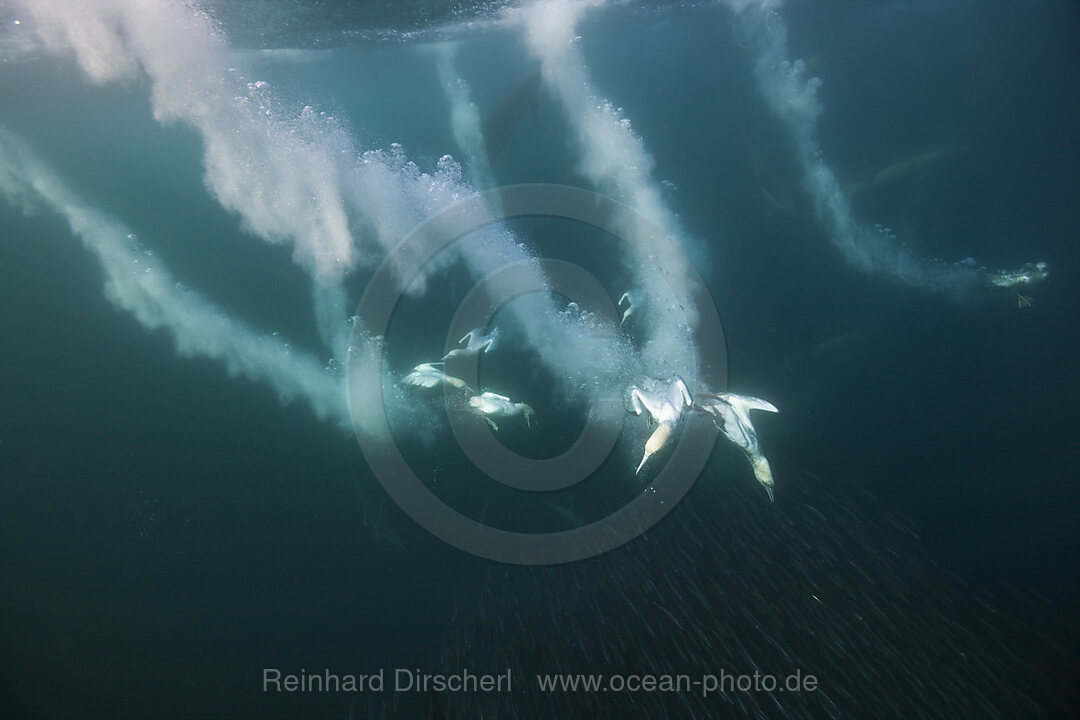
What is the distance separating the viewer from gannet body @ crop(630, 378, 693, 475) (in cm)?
456

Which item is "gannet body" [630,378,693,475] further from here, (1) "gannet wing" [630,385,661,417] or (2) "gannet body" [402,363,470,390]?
(2) "gannet body" [402,363,470,390]

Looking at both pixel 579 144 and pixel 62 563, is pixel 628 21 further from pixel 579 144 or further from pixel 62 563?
pixel 62 563

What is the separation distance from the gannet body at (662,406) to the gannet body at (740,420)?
12.7 inches

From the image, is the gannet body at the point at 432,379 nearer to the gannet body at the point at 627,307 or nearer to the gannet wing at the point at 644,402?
the gannet wing at the point at 644,402

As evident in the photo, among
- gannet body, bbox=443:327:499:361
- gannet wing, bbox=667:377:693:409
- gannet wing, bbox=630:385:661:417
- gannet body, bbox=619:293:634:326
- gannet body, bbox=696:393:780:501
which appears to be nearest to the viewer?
gannet body, bbox=696:393:780:501

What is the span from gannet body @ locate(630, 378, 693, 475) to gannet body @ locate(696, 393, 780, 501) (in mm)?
322

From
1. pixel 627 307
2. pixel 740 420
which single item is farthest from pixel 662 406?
pixel 627 307

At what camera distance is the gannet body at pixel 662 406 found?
4.56 m

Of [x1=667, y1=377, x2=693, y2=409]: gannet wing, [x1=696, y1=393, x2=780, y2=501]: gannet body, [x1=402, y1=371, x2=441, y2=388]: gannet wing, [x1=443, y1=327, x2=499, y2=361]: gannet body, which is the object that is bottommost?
[x1=696, y1=393, x2=780, y2=501]: gannet body

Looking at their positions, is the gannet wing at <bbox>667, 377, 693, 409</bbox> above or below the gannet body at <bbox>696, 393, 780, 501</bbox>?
above

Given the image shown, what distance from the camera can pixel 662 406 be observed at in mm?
4918

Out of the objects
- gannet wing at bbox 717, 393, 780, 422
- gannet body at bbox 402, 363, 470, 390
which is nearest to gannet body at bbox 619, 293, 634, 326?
gannet body at bbox 402, 363, 470, 390

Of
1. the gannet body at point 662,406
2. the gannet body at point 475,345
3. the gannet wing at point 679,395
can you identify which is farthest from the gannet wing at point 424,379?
the gannet wing at point 679,395

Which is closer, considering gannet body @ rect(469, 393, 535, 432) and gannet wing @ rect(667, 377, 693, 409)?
gannet wing @ rect(667, 377, 693, 409)
